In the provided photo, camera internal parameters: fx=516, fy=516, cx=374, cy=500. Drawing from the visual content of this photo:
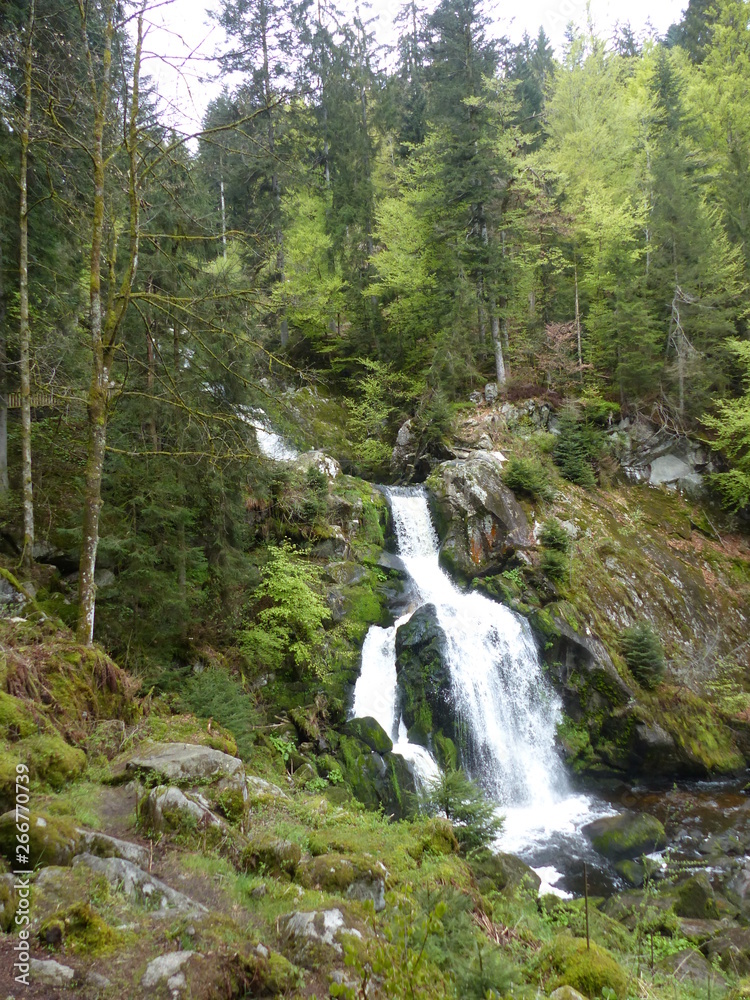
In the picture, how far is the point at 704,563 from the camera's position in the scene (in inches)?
628

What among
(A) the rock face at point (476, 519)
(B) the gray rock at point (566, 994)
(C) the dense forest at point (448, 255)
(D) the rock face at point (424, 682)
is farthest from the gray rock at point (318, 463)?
(B) the gray rock at point (566, 994)

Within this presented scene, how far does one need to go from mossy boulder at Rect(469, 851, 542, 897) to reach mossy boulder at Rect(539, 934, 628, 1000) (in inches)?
110

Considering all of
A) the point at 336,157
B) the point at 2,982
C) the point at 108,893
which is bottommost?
the point at 108,893

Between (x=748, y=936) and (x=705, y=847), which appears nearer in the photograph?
(x=748, y=936)

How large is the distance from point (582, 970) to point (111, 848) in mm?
3335

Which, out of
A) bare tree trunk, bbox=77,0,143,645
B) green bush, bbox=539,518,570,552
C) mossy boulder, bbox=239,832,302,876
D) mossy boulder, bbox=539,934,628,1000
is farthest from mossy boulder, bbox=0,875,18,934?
green bush, bbox=539,518,570,552

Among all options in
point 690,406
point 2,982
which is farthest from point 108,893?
point 690,406

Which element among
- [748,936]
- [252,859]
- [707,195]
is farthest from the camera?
[707,195]

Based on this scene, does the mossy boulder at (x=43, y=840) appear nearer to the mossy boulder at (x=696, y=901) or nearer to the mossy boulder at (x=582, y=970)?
the mossy boulder at (x=582, y=970)

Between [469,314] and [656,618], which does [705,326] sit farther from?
[656,618]

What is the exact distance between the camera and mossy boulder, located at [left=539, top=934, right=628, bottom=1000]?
3.51 m

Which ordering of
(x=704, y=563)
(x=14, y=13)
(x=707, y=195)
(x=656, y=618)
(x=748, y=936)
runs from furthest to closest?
(x=707, y=195) → (x=704, y=563) → (x=656, y=618) → (x=14, y=13) → (x=748, y=936)

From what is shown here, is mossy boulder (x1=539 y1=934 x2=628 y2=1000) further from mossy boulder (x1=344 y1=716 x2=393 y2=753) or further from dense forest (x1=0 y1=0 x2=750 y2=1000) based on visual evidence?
mossy boulder (x1=344 y1=716 x2=393 y2=753)

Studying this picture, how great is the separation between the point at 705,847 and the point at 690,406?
14.4 metres
